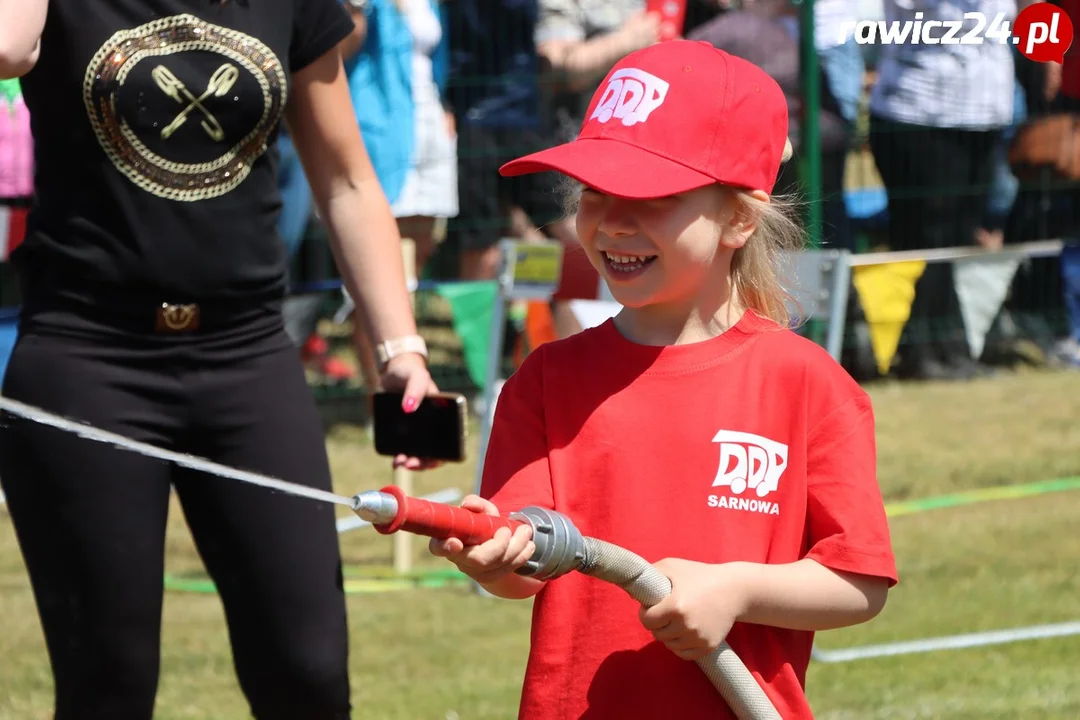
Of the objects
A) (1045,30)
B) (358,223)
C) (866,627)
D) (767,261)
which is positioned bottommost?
(866,627)

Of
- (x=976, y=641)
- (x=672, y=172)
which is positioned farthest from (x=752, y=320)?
(x=976, y=641)

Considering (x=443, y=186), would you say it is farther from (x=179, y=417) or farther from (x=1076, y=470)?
(x=179, y=417)

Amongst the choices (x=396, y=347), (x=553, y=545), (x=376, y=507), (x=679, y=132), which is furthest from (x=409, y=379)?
(x=376, y=507)

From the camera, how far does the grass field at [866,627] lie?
439 cm

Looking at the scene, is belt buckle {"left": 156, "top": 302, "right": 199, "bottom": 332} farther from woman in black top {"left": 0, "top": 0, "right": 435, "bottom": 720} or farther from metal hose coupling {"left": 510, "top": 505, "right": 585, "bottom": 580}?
metal hose coupling {"left": 510, "top": 505, "right": 585, "bottom": 580}

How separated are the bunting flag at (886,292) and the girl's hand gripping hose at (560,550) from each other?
208 inches

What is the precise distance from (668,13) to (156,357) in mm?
5771

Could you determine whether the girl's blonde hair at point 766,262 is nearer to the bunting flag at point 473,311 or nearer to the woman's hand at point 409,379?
the woman's hand at point 409,379

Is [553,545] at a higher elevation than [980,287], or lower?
higher

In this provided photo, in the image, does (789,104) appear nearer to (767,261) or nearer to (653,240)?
(767,261)

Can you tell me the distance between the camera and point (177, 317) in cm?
273

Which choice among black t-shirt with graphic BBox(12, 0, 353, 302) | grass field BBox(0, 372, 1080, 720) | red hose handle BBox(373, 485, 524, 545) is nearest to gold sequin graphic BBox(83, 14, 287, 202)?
black t-shirt with graphic BBox(12, 0, 353, 302)

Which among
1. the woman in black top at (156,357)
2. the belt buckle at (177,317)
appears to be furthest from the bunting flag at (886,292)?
the belt buckle at (177,317)

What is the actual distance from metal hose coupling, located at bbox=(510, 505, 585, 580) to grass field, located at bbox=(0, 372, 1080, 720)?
2.39 m
